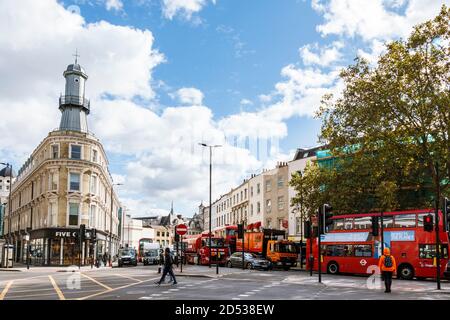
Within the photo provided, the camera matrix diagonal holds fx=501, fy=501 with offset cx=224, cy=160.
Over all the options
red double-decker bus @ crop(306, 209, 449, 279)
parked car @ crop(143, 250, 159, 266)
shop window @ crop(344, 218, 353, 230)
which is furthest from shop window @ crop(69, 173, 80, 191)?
shop window @ crop(344, 218, 353, 230)

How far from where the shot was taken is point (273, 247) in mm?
42438

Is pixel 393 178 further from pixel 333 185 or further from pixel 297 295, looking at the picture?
pixel 297 295

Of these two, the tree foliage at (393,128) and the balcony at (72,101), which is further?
the balcony at (72,101)

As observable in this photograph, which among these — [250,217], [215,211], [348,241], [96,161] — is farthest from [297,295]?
[215,211]

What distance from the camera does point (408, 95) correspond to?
30.6m

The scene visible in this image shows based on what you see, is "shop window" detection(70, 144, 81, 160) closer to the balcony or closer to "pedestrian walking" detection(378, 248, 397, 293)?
the balcony

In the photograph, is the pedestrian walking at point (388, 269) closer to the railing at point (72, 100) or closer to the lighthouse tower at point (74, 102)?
the lighthouse tower at point (74, 102)

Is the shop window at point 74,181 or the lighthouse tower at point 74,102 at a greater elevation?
the lighthouse tower at point 74,102

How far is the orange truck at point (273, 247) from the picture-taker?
41.9 metres

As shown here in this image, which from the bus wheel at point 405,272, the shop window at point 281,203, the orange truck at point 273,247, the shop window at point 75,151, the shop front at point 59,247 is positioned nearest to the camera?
the bus wheel at point 405,272

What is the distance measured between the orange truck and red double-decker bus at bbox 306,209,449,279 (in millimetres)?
7165

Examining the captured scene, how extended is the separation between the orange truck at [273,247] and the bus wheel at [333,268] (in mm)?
8224

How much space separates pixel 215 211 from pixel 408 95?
67763 mm

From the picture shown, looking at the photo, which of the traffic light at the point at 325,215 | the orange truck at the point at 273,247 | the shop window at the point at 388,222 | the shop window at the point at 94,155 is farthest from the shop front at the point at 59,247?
the traffic light at the point at 325,215
